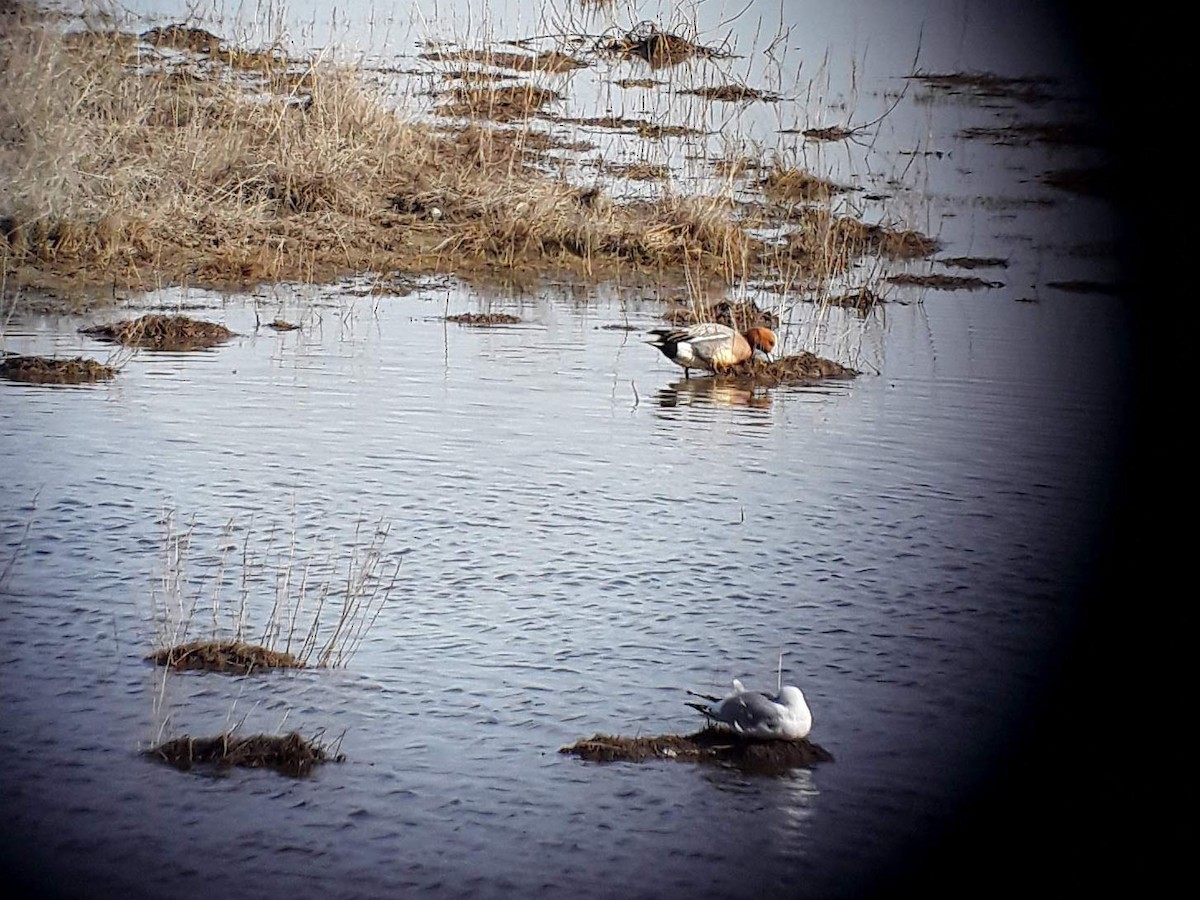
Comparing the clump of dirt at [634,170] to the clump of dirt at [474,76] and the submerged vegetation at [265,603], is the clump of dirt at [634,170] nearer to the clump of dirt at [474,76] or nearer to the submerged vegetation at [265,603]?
the clump of dirt at [474,76]

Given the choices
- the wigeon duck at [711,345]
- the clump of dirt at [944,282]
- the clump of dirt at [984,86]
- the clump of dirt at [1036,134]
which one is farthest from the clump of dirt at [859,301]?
the clump of dirt at [984,86]

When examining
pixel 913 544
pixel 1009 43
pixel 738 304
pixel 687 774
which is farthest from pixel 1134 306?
pixel 1009 43

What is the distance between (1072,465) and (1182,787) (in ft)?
12.7

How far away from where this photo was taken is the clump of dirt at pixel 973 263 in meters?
16.0

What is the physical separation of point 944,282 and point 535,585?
30.1 feet

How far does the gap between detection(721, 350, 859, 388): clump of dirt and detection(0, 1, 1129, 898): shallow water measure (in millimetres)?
318

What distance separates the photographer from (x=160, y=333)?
11.6 meters

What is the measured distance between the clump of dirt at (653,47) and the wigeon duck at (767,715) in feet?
53.6

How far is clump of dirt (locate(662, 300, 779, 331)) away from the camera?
12625 mm

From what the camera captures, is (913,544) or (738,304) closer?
(913,544)

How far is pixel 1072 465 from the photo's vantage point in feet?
31.4

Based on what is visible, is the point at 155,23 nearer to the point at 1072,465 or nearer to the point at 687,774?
the point at 1072,465

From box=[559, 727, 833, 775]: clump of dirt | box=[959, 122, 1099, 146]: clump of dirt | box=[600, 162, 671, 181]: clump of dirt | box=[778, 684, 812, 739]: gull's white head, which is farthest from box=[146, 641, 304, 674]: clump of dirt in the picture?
box=[959, 122, 1099, 146]: clump of dirt

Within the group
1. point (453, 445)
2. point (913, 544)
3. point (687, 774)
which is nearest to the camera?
point (687, 774)
